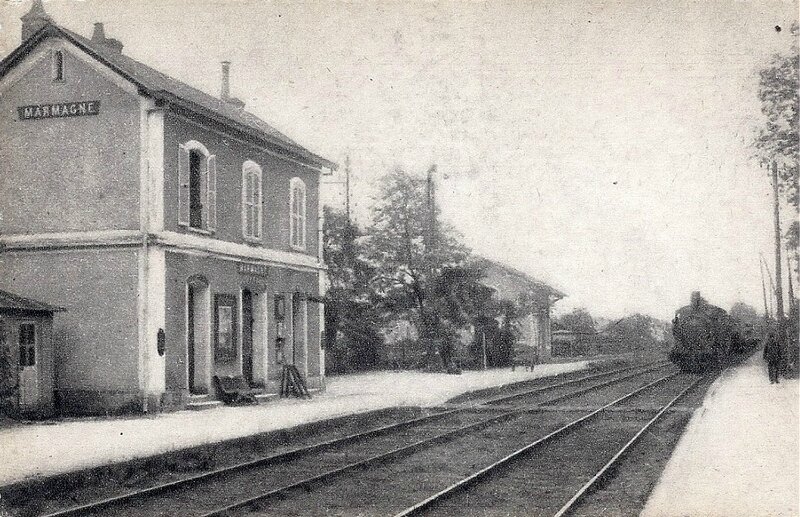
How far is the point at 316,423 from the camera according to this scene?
15.3 m

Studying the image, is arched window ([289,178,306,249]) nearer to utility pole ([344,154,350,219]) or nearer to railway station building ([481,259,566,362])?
utility pole ([344,154,350,219])

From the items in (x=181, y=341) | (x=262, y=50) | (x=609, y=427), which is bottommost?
(x=609, y=427)

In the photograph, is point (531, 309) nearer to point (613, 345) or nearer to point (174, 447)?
point (613, 345)

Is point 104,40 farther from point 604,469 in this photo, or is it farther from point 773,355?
point 773,355

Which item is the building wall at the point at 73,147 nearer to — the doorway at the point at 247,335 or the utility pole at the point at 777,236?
Answer: the doorway at the point at 247,335

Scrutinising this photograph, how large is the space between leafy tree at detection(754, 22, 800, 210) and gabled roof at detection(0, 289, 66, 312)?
38.5 feet

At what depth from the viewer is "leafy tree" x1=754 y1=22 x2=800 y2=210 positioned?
11688mm

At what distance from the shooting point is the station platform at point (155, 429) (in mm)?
10656

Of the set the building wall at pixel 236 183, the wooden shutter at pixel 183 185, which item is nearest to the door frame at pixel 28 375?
the building wall at pixel 236 183

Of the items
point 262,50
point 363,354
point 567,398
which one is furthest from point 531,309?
point 262,50

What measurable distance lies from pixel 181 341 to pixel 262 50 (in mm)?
6528

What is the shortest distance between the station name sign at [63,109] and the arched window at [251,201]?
3.77 m

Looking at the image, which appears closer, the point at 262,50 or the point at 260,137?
the point at 262,50

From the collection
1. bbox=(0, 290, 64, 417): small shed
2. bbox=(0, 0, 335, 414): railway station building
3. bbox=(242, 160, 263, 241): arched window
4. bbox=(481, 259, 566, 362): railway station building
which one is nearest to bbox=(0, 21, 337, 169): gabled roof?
bbox=(0, 0, 335, 414): railway station building
